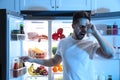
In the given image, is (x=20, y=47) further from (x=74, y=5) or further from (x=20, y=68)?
(x=74, y=5)

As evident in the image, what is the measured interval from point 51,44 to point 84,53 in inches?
43.0

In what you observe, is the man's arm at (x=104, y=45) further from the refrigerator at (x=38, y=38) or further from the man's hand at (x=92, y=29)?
the refrigerator at (x=38, y=38)

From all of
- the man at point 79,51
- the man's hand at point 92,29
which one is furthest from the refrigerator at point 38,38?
the man's hand at point 92,29

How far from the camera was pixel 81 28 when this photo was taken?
171 centimetres

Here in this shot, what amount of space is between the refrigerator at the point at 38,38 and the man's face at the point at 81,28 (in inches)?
26.6

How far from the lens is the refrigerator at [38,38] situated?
211cm

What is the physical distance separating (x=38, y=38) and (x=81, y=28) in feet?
4.10

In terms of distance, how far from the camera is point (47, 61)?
2.02 meters

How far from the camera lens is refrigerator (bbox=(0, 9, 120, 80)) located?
211cm

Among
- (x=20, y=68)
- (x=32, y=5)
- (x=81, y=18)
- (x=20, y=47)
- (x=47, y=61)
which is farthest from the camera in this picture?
(x=32, y=5)

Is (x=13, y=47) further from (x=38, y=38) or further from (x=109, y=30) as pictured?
(x=109, y=30)

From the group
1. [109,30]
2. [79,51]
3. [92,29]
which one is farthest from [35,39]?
[92,29]

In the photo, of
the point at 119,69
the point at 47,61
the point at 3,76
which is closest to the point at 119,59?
→ the point at 119,69

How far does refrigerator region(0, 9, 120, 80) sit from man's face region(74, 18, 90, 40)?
0.68m
